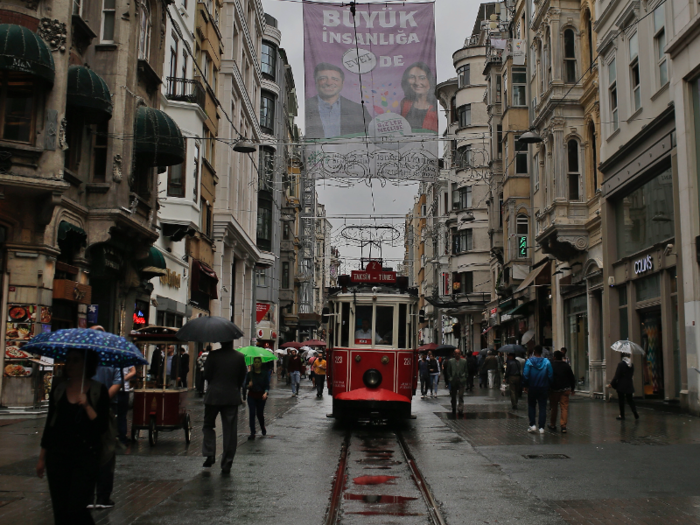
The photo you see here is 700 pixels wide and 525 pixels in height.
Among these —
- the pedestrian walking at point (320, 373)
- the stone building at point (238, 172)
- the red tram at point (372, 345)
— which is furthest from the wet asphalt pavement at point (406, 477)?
the stone building at point (238, 172)

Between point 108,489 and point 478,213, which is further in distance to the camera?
point 478,213

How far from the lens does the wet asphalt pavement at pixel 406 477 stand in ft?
25.5

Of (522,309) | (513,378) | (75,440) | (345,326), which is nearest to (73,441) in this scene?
(75,440)

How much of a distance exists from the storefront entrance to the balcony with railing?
16.8 meters

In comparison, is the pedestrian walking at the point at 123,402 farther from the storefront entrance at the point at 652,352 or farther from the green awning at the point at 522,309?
the green awning at the point at 522,309

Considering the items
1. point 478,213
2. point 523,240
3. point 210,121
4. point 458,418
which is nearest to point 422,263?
point 478,213

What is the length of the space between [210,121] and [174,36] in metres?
6.76

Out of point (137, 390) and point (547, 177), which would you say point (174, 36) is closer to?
point (547, 177)

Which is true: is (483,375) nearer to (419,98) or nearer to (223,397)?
(419,98)

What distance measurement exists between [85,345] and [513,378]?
1790 centimetres

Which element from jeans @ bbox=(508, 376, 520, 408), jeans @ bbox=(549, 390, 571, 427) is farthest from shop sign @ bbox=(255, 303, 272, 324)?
jeans @ bbox=(549, 390, 571, 427)

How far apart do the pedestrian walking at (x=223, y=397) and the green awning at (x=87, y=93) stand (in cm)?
918

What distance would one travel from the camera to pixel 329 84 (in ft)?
70.7

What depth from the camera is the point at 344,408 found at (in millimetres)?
16859
